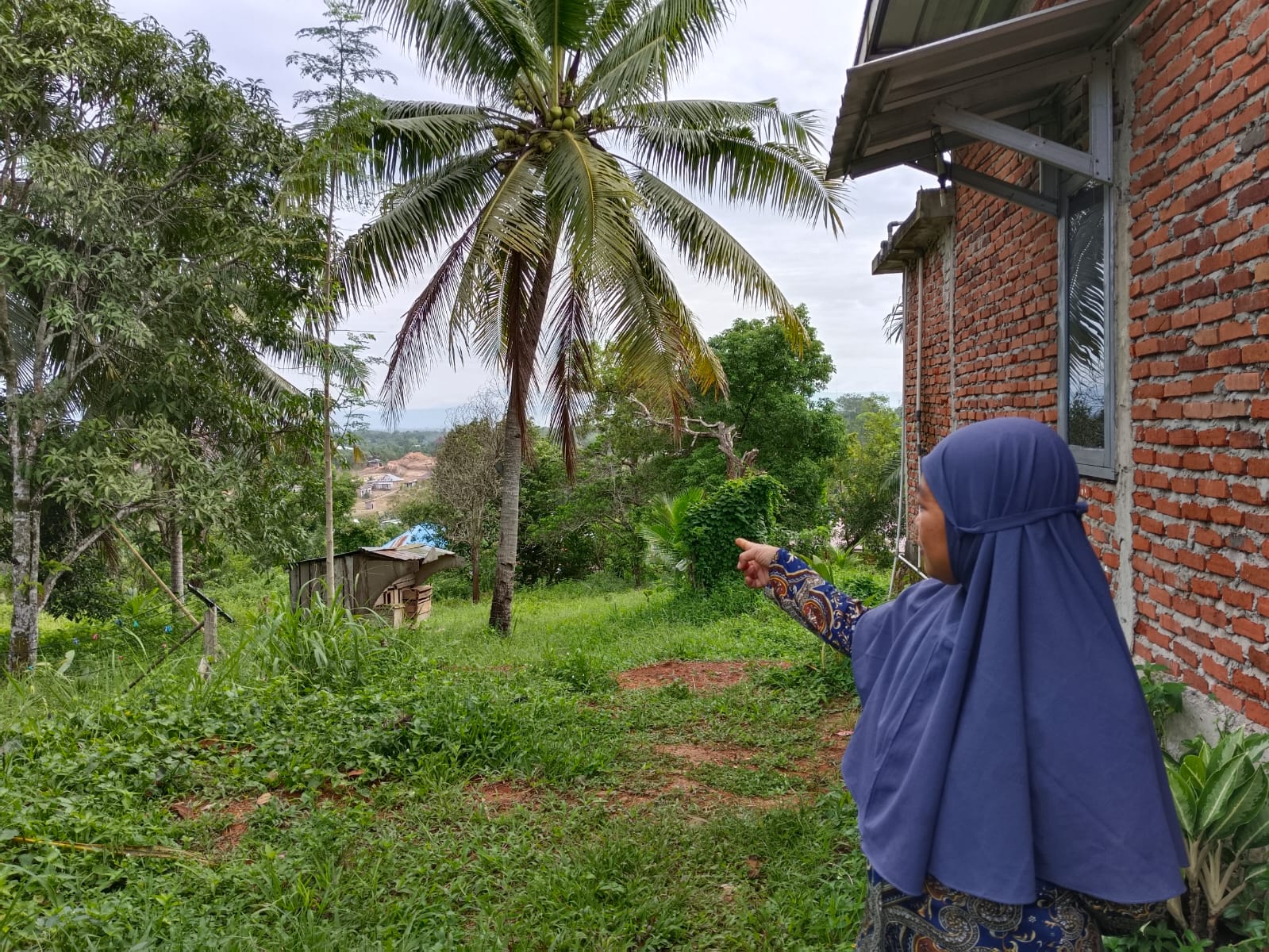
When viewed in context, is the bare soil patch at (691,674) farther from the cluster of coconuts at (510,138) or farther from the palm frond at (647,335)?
the cluster of coconuts at (510,138)

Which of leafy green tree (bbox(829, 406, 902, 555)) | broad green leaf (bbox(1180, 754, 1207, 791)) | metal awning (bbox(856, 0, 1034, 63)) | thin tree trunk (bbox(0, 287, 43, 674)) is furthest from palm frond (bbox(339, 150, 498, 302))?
leafy green tree (bbox(829, 406, 902, 555))

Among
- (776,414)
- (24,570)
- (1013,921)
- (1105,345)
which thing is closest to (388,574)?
(24,570)

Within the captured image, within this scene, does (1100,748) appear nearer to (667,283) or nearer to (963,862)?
(963,862)

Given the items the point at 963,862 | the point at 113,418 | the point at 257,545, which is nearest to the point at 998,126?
the point at 963,862

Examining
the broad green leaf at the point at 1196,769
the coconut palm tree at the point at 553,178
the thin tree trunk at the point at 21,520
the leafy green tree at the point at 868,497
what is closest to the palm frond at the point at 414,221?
the coconut palm tree at the point at 553,178

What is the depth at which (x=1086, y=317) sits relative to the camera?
13.8ft

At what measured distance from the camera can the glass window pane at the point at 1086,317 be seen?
3.99 m

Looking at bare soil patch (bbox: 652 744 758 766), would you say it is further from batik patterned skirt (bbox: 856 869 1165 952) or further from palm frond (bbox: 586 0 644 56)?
palm frond (bbox: 586 0 644 56)

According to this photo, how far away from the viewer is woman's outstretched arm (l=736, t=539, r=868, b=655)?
189cm

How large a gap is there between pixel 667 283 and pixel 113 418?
7.48 metres

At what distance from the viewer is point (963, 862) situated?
1.41 m

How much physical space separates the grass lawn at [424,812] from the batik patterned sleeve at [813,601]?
1.70 m

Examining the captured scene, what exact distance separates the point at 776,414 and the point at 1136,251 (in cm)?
1906

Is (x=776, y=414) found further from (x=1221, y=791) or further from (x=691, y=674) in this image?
(x=1221, y=791)
